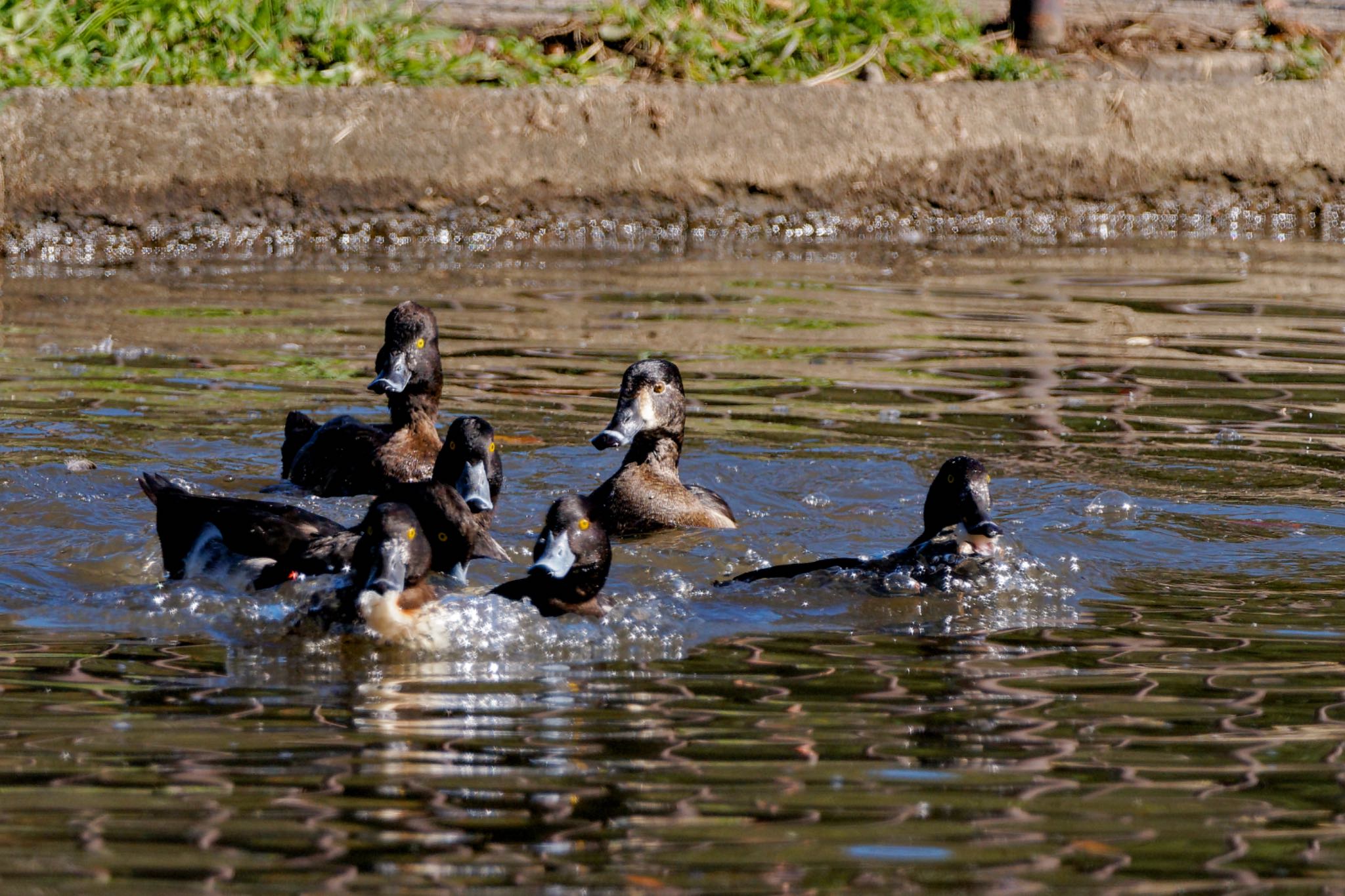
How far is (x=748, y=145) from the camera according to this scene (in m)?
12.2

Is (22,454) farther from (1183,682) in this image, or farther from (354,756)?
(1183,682)

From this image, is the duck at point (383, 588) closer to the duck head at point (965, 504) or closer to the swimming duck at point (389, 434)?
the duck head at point (965, 504)

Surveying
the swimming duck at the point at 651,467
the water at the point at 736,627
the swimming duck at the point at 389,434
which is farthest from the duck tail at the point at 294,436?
the swimming duck at the point at 651,467

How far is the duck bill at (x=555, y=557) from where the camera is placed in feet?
16.3

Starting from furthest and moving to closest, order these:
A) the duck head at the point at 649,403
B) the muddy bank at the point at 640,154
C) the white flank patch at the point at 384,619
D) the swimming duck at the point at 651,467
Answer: the muddy bank at the point at 640,154 → the duck head at the point at 649,403 → the swimming duck at the point at 651,467 → the white flank patch at the point at 384,619

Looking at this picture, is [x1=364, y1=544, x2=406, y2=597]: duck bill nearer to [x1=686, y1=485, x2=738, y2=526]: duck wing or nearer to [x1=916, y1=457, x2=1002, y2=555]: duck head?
[x1=916, y1=457, x2=1002, y2=555]: duck head

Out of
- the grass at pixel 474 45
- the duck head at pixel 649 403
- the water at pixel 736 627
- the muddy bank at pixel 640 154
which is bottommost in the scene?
the water at pixel 736 627

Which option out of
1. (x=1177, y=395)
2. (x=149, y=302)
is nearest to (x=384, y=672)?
(x=1177, y=395)

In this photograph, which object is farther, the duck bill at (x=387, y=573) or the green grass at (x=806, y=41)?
the green grass at (x=806, y=41)

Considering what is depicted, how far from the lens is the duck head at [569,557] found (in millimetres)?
5012

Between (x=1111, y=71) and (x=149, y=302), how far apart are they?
7068 millimetres

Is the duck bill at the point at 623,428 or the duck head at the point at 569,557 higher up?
the duck bill at the point at 623,428

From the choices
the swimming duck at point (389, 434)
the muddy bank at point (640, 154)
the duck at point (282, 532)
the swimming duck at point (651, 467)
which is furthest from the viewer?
the muddy bank at point (640, 154)

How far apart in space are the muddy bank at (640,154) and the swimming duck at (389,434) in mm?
4516
